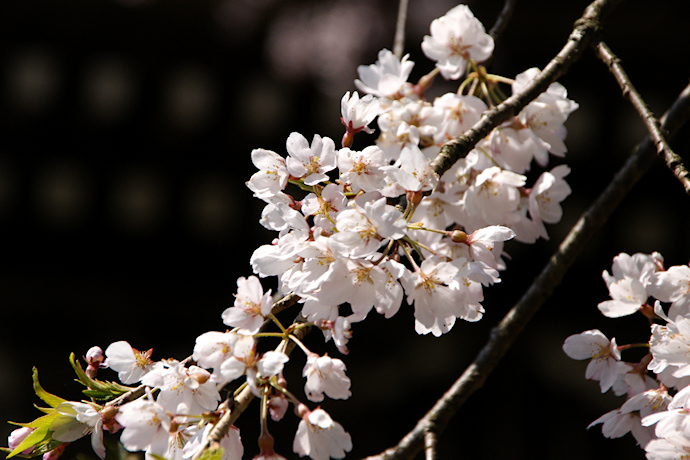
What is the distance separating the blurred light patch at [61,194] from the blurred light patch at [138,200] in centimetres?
12

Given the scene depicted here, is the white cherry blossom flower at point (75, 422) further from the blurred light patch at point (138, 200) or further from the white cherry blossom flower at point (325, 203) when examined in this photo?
the blurred light patch at point (138, 200)

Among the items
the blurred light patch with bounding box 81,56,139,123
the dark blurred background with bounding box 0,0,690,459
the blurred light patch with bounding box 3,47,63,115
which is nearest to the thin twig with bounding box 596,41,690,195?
the dark blurred background with bounding box 0,0,690,459

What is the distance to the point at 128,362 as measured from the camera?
57 centimetres

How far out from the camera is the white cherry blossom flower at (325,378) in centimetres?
50

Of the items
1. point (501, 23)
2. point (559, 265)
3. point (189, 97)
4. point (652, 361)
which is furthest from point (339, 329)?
point (189, 97)

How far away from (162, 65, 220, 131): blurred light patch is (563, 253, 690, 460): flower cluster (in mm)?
2107

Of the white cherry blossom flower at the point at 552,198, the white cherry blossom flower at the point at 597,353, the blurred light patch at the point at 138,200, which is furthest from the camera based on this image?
the blurred light patch at the point at 138,200

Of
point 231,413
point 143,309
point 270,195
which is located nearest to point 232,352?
point 231,413

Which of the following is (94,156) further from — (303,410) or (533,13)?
(303,410)

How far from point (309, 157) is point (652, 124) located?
0.40 metres

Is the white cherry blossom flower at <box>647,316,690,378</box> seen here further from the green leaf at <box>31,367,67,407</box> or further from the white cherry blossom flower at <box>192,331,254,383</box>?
the green leaf at <box>31,367,67,407</box>

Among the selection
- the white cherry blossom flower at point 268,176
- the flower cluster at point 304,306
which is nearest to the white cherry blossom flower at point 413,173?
the flower cluster at point 304,306

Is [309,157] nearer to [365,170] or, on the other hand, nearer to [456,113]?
[365,170]

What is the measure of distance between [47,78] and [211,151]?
0.73 metres
